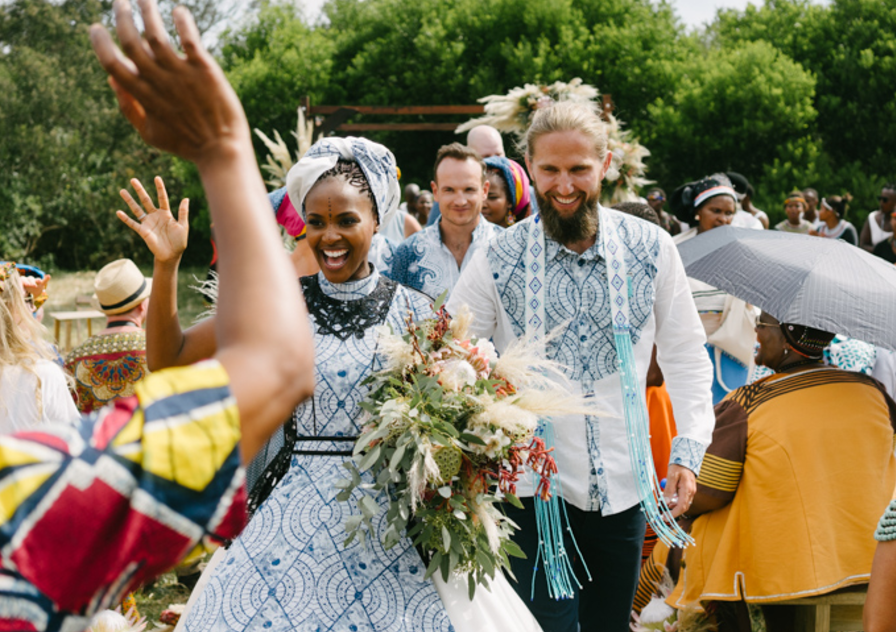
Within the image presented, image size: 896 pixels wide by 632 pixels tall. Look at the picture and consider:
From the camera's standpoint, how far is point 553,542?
308cm

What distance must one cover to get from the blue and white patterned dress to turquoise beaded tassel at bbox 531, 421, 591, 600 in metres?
0.74

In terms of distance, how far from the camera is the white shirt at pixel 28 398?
3549mm

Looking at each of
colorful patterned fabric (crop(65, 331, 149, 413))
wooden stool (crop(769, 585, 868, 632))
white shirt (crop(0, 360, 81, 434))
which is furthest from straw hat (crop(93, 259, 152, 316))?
wooden stool (crop(769, 585, 868, 632))

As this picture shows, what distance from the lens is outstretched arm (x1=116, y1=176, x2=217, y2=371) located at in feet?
7.47

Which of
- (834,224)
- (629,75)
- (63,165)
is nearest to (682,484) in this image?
(834,224)

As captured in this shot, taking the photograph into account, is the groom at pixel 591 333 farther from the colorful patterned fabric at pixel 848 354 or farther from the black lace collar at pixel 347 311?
the colorful patterned fabric at pixel 848 354

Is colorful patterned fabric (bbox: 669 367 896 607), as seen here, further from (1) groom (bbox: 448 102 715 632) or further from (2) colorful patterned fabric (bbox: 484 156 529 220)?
(2) colorful patterned fabric (bbox: 484 156 529 220)

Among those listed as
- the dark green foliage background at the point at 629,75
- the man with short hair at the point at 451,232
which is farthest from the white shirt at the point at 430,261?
the dark green foliage background at the point at 629,75

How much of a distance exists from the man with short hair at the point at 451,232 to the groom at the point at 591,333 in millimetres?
1579

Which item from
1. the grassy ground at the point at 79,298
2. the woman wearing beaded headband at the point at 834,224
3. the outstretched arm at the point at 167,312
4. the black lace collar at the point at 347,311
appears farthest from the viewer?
the grassy ground at the point at 79,298

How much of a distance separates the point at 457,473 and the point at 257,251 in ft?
5.27

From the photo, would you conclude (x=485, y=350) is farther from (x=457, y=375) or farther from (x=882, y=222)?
(x=882, y=222)

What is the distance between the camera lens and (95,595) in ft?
2.87

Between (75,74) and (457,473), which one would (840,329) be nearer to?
(457,473)
